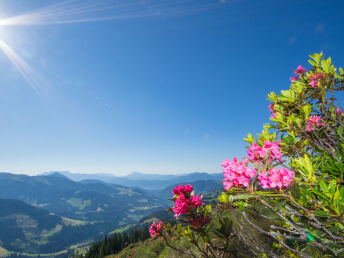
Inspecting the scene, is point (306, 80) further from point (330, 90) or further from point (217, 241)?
point (217, 241)

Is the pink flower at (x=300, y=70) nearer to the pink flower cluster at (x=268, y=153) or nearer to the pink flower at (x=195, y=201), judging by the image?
the pink flower cluster at (x=268, y=153)

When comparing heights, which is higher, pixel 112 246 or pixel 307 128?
pixel 307 128

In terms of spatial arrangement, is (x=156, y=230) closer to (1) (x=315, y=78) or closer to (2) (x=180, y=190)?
(2) (x=180, y=190)

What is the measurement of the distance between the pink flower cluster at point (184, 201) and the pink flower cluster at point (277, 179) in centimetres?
137

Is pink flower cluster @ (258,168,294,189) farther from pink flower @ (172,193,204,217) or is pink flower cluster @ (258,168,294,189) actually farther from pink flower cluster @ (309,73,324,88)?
pink flower cluster @ (309,73,324,88)

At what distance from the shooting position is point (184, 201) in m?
2.92

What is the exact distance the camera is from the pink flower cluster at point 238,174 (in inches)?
78.4

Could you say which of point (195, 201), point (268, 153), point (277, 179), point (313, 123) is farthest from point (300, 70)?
point (195, 201)

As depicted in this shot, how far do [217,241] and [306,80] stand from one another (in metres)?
4.47

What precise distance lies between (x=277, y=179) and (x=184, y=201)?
1582 mm

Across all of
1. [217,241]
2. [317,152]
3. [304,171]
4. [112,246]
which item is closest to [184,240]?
[217,241]

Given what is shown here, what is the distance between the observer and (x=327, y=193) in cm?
145

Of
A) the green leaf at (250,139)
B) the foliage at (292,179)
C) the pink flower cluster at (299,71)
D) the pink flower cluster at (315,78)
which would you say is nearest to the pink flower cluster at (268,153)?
the foliage at (292,179)

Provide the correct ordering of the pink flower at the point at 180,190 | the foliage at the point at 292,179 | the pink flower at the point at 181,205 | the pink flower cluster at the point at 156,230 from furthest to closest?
the pink flower cluster at the point at 156,230
the pink flower at the point at 180,190
the pink flower at the point at 181,205
the foliage at the point at 292,179
